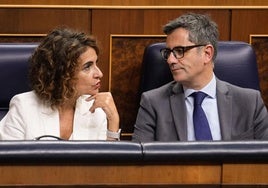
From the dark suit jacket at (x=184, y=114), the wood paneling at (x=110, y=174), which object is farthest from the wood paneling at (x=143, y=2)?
the wood paneling at (x=110, y=174)

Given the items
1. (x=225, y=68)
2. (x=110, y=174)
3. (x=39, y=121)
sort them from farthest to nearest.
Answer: (x=225, y=68), (x=39, y=121), (x=110, y=174)

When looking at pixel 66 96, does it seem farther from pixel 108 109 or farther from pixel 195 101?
pixel 195 101

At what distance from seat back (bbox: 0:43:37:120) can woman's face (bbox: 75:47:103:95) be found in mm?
146

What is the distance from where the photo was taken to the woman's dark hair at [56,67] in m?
1.48

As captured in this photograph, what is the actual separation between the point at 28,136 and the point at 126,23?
60cm

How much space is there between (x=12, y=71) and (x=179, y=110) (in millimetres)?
420

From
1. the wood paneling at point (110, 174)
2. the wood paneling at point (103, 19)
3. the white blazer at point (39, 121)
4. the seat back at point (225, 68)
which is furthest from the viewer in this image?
the wood paneling at point (103, 19)

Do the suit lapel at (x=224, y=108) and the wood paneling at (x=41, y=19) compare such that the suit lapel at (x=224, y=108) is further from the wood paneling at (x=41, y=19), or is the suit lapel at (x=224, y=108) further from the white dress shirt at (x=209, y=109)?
the wood paneling at (x=41, y=19)

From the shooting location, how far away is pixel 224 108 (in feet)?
4.89

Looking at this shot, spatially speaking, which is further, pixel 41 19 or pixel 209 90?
pixel 41 19

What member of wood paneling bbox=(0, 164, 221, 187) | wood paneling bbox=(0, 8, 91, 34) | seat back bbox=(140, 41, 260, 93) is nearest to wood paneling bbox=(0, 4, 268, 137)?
wood paneling bbox=(0, 8, 91, 34)

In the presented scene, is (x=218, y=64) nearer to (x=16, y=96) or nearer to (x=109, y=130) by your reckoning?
(x=109, y=130)

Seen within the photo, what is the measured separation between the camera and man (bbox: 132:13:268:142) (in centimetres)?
146

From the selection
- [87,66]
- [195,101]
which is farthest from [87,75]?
[195,101]
